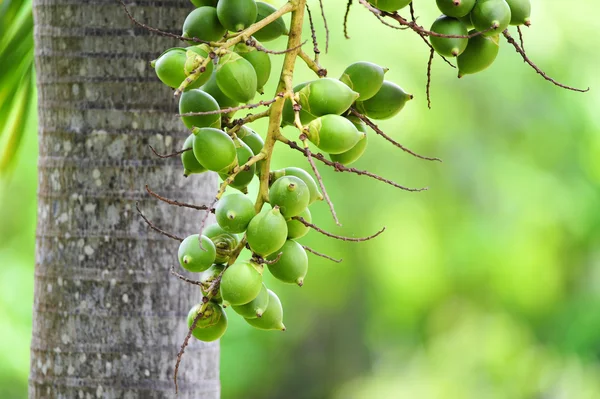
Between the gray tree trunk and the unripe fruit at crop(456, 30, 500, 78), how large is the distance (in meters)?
0.46

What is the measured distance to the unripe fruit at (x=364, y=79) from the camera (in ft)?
2.80

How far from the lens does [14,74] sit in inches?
60.7

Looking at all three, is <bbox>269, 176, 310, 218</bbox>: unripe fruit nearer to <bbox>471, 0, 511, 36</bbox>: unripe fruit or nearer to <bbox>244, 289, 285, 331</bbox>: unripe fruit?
<bbox>244, 289, 285, 331</bbox>: unripe fruit

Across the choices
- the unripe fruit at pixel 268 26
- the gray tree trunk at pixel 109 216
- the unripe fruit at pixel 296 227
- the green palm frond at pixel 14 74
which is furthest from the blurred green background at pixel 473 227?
the unripe fruit at pixel 296 227

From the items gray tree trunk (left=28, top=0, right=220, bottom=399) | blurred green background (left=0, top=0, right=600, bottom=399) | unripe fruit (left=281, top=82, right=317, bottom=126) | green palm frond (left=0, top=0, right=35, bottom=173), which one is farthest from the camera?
blurred green background (left=0, top=0, right=600, bottom=399)

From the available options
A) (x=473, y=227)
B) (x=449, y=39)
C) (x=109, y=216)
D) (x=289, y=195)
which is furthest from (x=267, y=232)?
(x=473, y=227)

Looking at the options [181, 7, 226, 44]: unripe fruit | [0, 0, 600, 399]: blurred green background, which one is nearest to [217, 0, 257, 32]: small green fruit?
[181, 7, 226, 44]: unripe fruit

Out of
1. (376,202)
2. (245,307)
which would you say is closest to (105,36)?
(245,307)

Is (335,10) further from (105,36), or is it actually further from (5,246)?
(105,36)

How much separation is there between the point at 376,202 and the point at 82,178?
5984mm

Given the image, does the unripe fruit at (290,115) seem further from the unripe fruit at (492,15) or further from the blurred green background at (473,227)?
the blurred green background at (473,227)

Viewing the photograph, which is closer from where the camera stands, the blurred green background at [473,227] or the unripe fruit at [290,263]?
the unripe fruit at [290,263]

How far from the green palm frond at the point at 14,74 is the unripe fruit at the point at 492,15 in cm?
90

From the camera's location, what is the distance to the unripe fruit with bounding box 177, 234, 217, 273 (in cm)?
78
